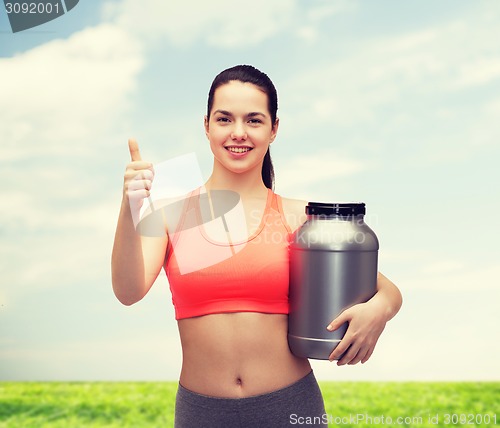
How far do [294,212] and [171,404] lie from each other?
3555 mm

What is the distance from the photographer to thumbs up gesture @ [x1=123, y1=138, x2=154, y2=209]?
2.34m

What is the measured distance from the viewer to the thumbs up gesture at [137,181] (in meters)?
2.34

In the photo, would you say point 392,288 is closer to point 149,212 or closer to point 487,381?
point 149,212

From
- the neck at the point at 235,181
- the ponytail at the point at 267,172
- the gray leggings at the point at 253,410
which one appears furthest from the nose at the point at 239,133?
the gray leggings at the point at 253,410

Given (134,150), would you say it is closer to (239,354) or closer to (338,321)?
(239,354)

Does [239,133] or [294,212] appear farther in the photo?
[294,212]

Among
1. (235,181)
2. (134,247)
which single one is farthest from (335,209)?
(134,247)

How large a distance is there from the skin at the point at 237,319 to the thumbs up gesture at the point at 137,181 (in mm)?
45

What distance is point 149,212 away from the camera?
2.72 m

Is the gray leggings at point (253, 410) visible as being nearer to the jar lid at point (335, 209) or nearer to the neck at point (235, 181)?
the jar lid at point (335, 209)

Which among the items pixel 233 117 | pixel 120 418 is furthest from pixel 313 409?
pixel 120 418

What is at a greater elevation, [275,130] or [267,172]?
[275,130]

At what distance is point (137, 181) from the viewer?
2.34 m

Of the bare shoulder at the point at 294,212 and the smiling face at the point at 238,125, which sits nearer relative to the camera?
the smiling face at the point at 238,125
